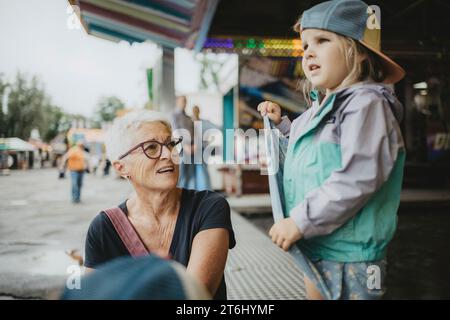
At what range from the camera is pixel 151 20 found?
2490 millimetres

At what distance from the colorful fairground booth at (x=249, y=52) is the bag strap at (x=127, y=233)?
59 cm

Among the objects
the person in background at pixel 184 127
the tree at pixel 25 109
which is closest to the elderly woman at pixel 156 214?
the person in background at pixel 184 127

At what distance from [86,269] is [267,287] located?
1.81 meters

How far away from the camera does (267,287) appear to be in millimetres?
2756

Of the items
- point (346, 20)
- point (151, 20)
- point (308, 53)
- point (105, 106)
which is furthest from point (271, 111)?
point (151, 20)

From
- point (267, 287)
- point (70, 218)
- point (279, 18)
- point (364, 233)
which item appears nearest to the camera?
point (364, 233)

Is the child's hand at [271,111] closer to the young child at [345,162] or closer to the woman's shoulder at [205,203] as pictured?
the young child at [345,162]

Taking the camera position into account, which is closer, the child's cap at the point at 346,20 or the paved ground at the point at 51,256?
the child's cap at the point at 346,20

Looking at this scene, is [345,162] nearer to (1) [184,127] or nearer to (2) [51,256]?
(1) [184,127]

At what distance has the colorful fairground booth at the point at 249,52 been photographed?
1861mm

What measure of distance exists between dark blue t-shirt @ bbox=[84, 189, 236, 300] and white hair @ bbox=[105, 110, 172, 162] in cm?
19

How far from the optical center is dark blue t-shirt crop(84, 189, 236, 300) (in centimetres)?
117
